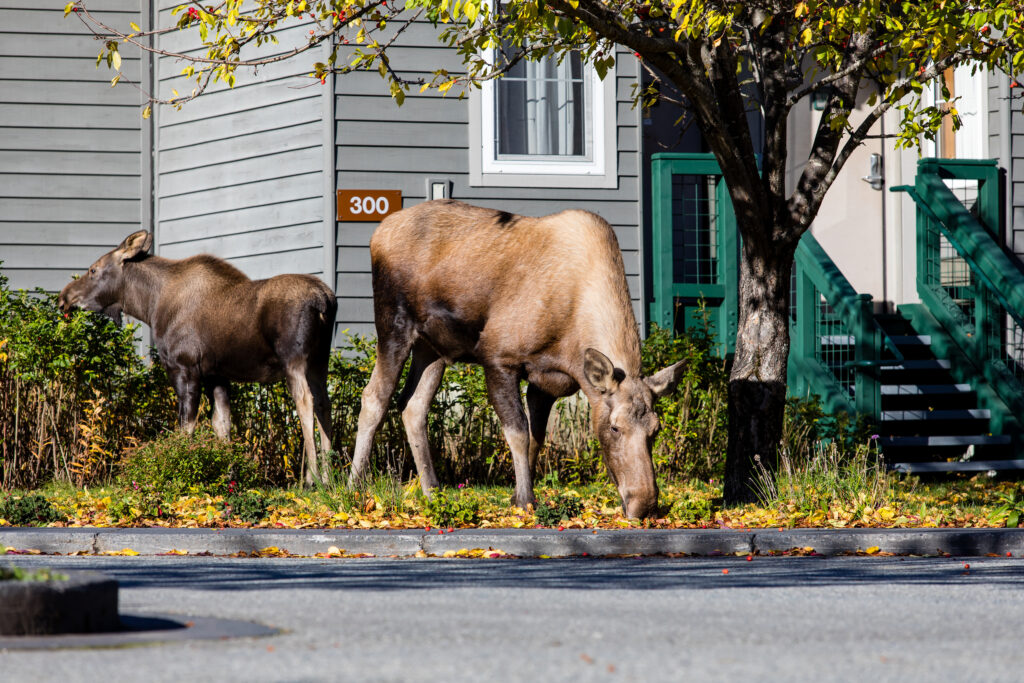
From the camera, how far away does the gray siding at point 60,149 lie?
53.3 ft

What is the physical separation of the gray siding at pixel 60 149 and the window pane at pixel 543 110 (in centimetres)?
416

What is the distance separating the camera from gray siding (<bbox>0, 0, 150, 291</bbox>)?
16234 mm

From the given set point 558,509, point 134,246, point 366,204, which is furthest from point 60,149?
point 558,509

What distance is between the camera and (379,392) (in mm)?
12102

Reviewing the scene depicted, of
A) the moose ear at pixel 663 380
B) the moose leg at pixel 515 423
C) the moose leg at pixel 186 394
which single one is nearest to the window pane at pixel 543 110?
the moose leg at pixel 186 394

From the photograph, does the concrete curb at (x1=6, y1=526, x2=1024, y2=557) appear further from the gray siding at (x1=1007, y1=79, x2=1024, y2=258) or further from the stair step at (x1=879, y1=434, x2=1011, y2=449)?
the gray siding at (x1=1007, y1=79, x2=1024, y2=258)

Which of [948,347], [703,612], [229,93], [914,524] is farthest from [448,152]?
[703,612]

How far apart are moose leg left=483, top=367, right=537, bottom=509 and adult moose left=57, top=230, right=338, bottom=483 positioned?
7.83ft

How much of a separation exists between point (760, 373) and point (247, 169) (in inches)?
270

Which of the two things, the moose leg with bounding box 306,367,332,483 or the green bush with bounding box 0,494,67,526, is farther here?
the moose leg with bounding box 306,367,332,483

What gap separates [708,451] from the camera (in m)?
13.8

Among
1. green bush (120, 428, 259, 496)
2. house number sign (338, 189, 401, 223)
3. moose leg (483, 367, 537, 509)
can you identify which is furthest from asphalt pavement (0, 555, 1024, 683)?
house number sign (338, 189, 401, 223)

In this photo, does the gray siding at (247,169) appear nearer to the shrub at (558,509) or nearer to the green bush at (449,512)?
the shrub at (558,509)

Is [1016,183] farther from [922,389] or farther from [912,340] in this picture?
[922,389]
